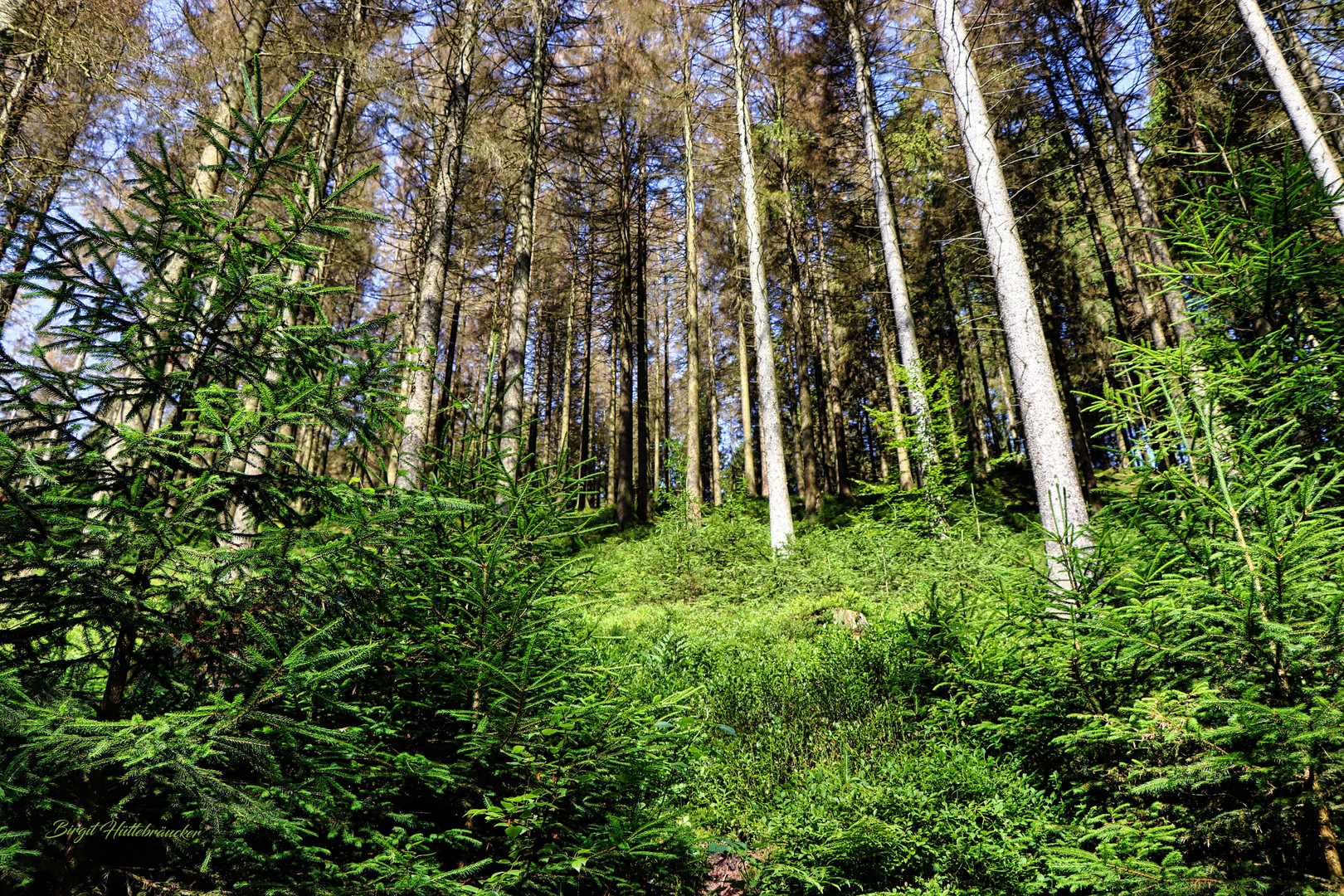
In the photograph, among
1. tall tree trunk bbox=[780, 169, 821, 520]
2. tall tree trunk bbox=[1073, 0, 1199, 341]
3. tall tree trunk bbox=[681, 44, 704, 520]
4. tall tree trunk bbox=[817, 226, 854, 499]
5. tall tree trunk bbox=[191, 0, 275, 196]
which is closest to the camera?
tall tree trunk bbox=[191, 0, 275, 196]

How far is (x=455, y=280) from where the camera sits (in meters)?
20.0

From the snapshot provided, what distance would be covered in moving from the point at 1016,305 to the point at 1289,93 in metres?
8.15

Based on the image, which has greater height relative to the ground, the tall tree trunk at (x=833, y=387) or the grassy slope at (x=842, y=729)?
the tall tree trunk at (x=833, y=387)

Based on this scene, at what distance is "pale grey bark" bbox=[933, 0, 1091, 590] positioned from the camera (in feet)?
16.2

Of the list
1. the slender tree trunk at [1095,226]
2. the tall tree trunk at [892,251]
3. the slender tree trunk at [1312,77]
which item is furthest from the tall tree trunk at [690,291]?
the slender tree trunk at [1312,77]

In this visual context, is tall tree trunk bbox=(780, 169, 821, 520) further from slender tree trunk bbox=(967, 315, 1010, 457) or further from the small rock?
the small rock

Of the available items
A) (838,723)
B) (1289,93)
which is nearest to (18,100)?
(838,723)

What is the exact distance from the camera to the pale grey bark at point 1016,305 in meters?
4.93

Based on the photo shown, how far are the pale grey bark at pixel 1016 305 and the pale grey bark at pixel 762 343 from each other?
541 centimetres

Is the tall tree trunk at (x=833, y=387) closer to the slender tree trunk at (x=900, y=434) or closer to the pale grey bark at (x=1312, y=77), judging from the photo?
the slender tree trunk at (x=900, y=434)

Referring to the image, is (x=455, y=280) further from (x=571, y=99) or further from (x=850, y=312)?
(x=850, y=312)

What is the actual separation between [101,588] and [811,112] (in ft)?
63.1

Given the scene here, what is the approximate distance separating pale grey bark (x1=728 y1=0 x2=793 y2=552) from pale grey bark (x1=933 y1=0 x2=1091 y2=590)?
541cm

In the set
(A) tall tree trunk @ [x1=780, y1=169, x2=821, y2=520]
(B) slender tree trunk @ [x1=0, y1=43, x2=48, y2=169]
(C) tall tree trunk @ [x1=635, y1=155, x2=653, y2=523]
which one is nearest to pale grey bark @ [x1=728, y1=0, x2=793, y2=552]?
(A) tall tree trunk @ [x1=780, y1=169, x2=821, y2=520]
